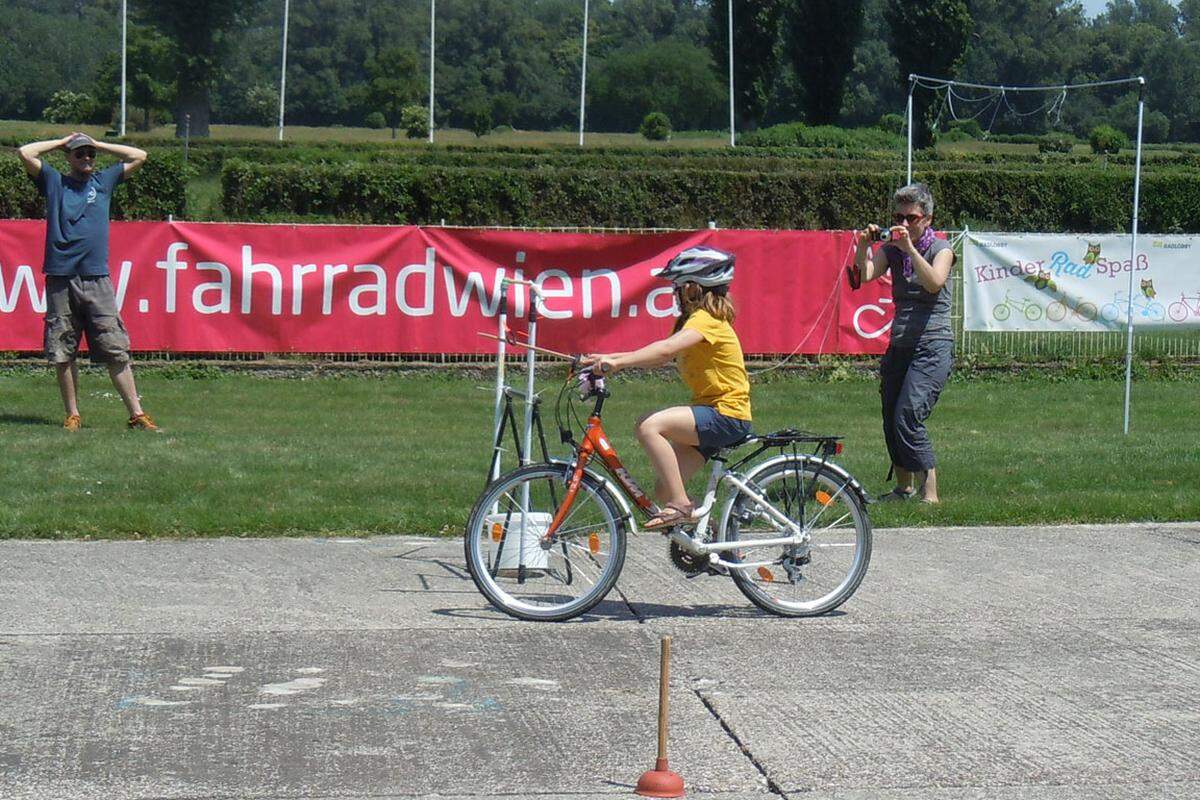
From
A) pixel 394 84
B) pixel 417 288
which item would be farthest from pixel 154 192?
pixel 394 84

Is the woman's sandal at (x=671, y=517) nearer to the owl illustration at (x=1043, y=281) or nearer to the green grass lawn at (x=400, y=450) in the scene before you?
the green grass lawn at (x=400, y=450)

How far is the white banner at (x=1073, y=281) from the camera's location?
1664 centimetres

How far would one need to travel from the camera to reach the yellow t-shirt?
6.98m

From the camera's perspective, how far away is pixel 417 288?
1594cm

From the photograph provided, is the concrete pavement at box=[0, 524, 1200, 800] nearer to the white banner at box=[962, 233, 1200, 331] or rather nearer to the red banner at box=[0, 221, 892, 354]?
the red banner at box=[0, 221, 892, 354]

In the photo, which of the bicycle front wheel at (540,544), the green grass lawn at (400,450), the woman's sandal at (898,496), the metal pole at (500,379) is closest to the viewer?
the bicycle front wheel at (540,544)

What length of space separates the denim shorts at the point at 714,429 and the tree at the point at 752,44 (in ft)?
222

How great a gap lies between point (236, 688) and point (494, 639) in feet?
3.89

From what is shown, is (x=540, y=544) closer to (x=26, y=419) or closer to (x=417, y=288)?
(x=26, y=419)

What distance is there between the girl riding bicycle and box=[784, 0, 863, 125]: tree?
6572cm

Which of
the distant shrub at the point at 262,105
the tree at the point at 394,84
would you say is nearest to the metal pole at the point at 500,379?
the tree at the point at 394,84

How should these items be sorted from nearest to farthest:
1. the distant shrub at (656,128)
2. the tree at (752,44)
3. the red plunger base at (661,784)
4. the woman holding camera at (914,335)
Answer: the red plunger base at (661,784), the woman holding camera at (914,335), the tree at (752,44), the distant shrub at (656,128)

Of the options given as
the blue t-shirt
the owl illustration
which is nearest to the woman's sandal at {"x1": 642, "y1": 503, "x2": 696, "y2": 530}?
the blue t-shirt

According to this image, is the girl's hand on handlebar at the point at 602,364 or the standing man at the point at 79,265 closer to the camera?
the girl's hand on handlebar at the point at 602,364
